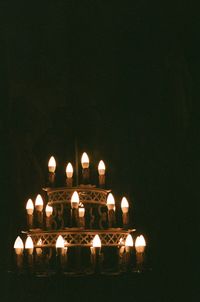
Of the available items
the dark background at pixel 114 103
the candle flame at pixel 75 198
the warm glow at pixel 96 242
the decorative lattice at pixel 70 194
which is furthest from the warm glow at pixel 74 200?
the dark background at pixel 114 103

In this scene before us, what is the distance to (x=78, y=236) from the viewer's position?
2859mm

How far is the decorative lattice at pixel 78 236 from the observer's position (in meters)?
2.85

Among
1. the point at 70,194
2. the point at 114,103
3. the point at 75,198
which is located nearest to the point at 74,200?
the point at 75,198

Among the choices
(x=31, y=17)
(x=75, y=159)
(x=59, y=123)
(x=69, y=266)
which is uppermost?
(x=31, y=17)

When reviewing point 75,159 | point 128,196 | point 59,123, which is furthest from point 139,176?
point 59,123

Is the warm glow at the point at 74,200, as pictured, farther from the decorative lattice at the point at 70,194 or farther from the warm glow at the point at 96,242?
the warm glow at the point at 96,242

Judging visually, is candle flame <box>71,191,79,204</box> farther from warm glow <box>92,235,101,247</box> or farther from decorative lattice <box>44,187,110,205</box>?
warm glow <box>92,235,101,247</box>

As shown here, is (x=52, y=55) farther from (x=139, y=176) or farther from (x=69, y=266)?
(x=69, y=266)

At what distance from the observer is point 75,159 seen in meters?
4.35

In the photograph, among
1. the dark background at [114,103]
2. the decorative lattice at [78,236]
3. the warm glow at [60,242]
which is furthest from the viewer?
the dark background at [114,103]

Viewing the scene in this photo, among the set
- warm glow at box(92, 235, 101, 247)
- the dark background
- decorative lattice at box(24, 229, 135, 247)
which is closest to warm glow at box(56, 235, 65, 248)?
decorative lattice at box(24, 229, 135, 247)

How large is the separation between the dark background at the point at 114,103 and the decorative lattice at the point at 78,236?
125cm

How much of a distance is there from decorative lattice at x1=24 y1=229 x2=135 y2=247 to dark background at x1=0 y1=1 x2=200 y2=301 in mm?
1247

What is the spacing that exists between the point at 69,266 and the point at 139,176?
0.97 meters
